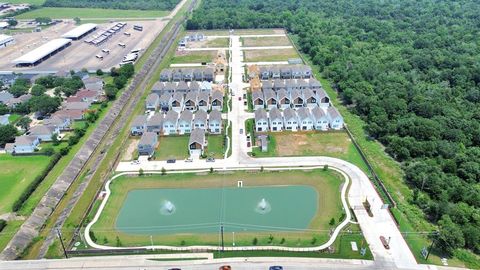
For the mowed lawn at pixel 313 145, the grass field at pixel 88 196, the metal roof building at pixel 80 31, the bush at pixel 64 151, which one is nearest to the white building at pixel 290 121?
the mowed lawn at pixel 313 145

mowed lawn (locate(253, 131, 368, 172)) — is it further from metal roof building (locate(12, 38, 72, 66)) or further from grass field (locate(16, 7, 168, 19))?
grass field (locate(16, 7, 168, 19))

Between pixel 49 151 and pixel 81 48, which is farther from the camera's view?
pixel 81 48

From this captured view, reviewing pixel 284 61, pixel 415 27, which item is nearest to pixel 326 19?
pixel 415 27

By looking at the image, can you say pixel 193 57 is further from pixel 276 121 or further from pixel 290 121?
pixel 290 121

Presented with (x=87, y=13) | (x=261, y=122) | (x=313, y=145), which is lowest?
(x=313, y=145)

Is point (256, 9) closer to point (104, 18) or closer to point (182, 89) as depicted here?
point (104, 18)

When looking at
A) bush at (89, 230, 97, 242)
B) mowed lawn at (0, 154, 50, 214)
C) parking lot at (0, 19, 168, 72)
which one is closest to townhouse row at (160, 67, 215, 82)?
parking lot at (0, 19, 168, 72)

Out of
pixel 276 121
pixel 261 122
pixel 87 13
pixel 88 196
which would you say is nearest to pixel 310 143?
pixel 276 121
